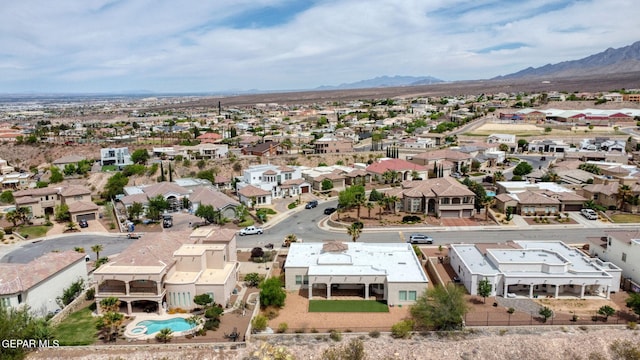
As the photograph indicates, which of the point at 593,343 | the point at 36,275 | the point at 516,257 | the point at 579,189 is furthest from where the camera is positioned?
the point at 579,189

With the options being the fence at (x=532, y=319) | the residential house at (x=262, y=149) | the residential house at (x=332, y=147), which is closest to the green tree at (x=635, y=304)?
the fence at (x=532, y=319)

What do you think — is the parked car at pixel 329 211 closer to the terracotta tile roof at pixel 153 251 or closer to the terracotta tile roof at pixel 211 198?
the terracotta tile roof at pixel 211 198

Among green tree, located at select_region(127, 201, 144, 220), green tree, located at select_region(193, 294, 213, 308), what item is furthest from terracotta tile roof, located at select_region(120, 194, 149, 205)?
green tree, located at select_region(193, 294, 213, 308)

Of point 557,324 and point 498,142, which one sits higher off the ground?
point 498,142

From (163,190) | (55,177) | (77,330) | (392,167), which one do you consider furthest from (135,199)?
(392,167)

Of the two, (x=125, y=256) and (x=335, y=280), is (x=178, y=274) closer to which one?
(x=125, y=256)

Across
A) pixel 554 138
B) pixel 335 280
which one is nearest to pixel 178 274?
pixel 335 280
